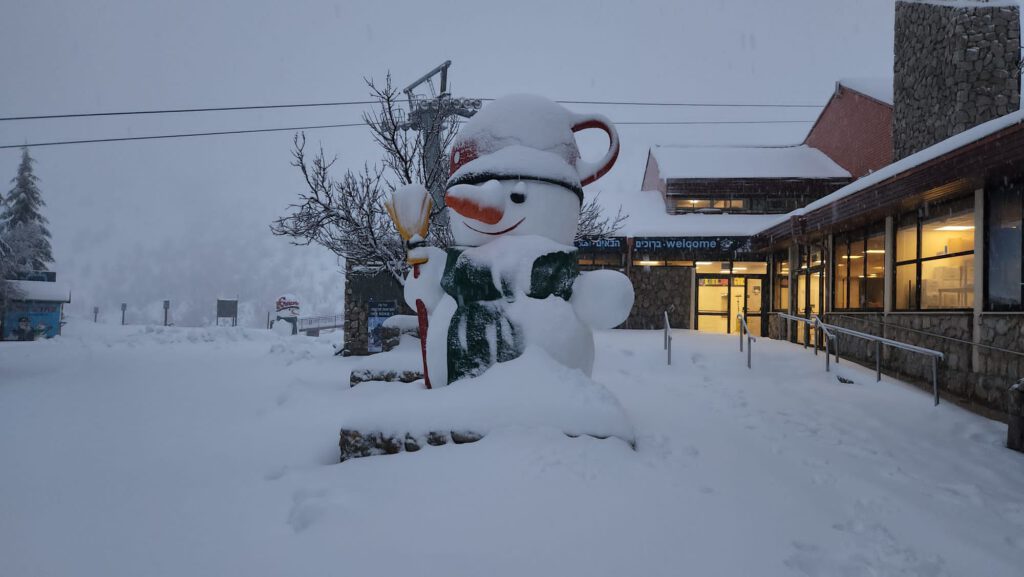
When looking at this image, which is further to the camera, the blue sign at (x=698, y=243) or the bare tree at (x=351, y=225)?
the blue sign at (x=698, y=243)

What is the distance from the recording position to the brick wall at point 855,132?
45.4ft

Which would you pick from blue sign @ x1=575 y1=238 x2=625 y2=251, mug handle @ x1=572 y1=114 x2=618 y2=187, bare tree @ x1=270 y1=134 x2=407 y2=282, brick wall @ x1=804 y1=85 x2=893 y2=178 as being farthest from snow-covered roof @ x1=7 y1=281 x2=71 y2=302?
brick wall @ x1=804 y1=85 x2=893 y2=178

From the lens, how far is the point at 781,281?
535 inches

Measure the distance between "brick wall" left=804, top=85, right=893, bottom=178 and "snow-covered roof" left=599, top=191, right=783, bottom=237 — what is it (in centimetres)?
286

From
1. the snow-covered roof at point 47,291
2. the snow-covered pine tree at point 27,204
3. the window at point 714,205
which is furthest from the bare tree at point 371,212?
the snow-covered pine tree at point 27,204

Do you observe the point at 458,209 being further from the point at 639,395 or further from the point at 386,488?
the point at 639,395

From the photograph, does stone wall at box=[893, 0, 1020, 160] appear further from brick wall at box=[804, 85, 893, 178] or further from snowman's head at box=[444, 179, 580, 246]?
snowman's head at box=[444, 179, 580, 246]

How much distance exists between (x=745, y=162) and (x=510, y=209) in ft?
54.2

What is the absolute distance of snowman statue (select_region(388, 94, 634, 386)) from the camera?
11.0 feet

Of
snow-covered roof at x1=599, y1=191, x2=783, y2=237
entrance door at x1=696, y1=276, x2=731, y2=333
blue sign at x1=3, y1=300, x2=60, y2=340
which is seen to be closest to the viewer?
snow-covered roof at x1=599, y1=191, x2=783, y2=237

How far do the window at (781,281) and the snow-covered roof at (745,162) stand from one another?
3.78 meters

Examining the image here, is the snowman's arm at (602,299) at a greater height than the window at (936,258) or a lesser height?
lesser

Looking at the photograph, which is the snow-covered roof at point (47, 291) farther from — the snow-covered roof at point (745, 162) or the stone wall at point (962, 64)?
the stone wall at point (962, 64)

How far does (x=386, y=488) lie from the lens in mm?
2590
